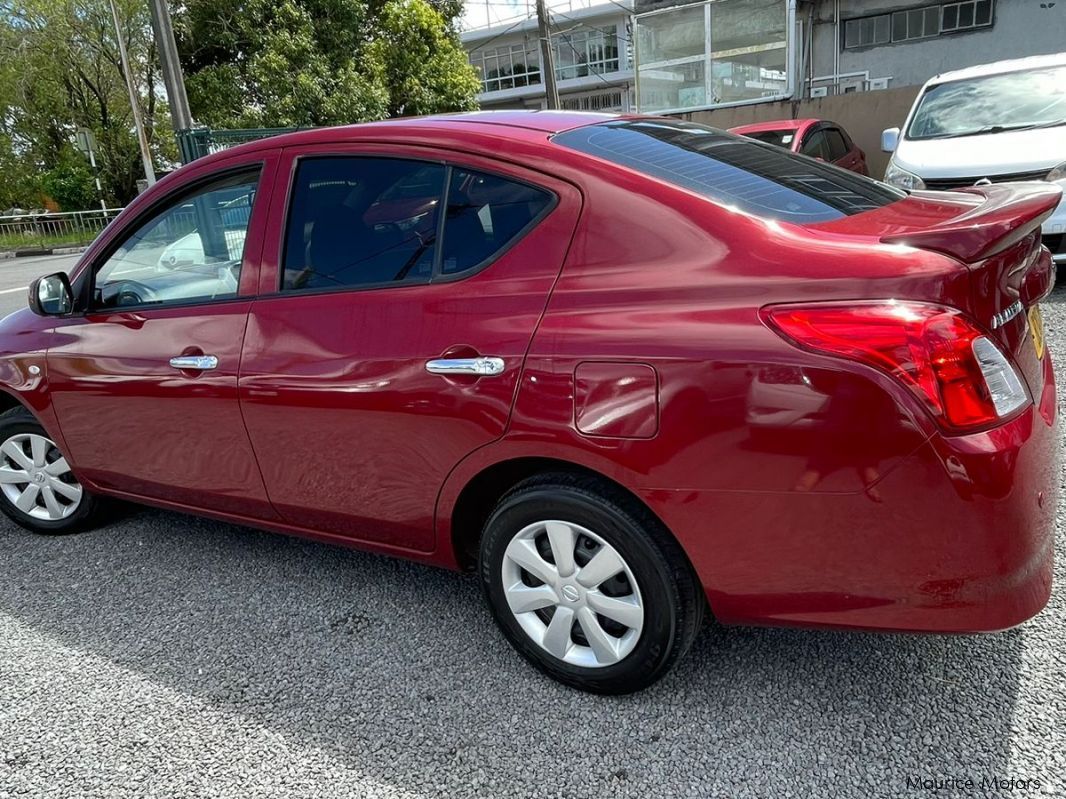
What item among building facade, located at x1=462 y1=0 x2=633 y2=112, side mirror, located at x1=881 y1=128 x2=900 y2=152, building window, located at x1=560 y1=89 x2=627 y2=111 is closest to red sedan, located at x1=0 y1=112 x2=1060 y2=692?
side mirror, located at x1=881 y1=128 x2=900 y2=152

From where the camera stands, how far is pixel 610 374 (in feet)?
6.52

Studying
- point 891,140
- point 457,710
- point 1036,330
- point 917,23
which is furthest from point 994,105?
point 917,23

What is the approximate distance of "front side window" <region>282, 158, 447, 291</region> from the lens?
2.43 meters

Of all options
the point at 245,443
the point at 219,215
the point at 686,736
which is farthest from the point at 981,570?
the point at 219,215

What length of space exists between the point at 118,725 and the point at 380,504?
99 cm

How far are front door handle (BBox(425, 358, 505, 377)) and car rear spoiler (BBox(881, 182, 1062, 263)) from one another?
101cm

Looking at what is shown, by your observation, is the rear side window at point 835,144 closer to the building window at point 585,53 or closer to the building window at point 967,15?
the building window at point 967,15

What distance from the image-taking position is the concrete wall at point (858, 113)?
15.5 meters

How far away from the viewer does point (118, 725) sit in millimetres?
2355

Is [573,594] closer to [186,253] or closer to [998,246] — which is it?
[998,246]

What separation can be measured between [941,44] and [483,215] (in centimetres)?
2058

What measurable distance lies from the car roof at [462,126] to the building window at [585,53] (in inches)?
1536

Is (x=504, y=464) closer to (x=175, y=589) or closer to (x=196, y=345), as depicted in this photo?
(x=196, y=345)

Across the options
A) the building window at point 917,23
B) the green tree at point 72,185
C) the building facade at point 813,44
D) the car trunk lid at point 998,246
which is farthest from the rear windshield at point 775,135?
the green tree at point 72,185
